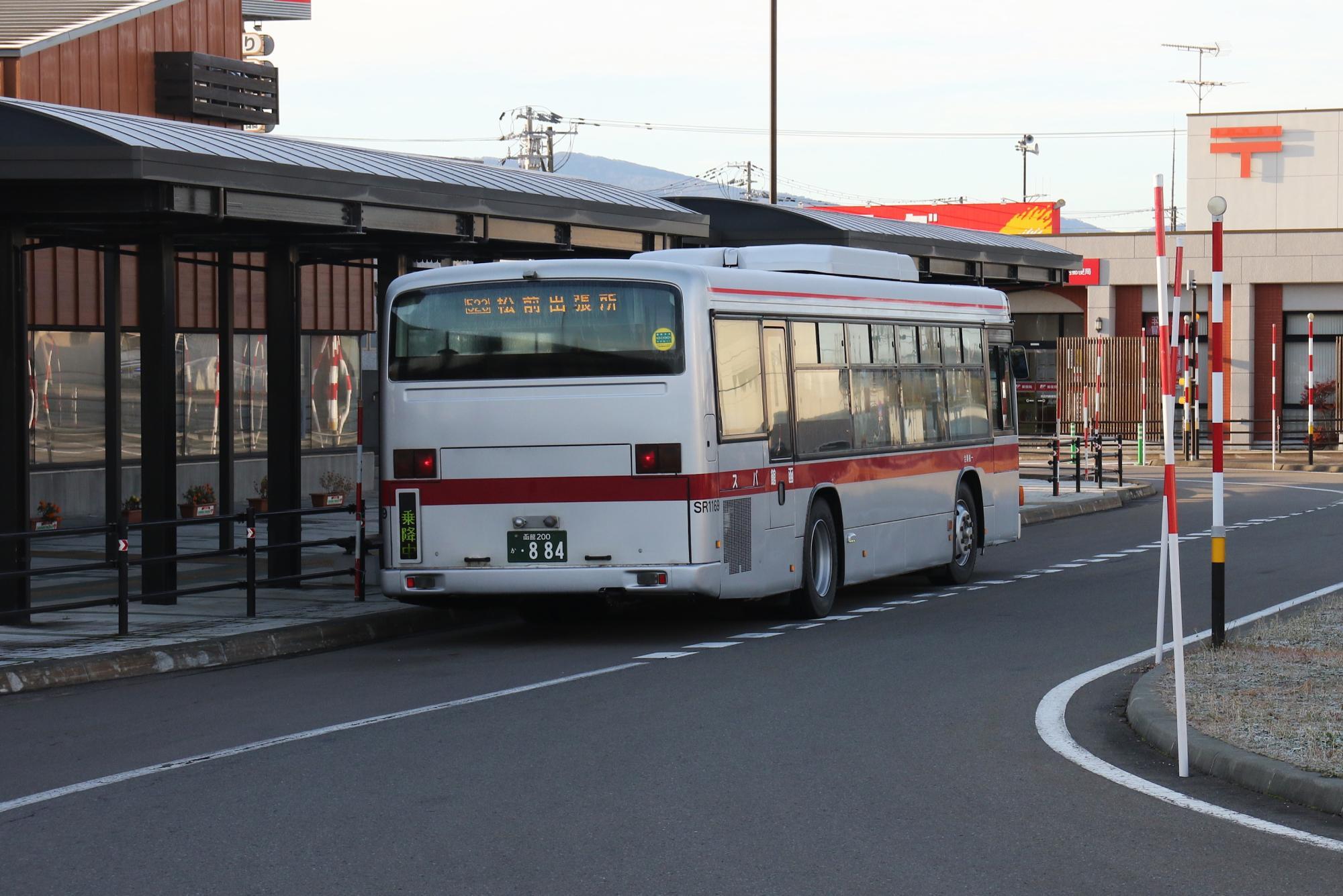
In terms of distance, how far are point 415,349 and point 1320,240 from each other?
4119 cm

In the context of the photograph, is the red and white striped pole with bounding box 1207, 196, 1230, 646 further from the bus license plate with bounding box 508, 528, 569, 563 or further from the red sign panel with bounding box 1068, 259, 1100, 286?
the red sign panel with bounding box 1068, 259, 1100, 286

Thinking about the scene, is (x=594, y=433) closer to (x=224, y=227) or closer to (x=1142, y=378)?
(x=224, y=227)

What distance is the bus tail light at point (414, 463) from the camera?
46.9 feet

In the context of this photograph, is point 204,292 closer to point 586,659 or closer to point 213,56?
point 213,56

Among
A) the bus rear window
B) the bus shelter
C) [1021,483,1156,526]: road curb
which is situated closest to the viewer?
the bus rear window

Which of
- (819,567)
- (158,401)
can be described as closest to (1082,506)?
(819,567)

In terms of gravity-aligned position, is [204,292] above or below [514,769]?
above

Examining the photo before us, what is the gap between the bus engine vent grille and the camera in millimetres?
14141

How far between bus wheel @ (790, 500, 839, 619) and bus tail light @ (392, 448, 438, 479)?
328 cm

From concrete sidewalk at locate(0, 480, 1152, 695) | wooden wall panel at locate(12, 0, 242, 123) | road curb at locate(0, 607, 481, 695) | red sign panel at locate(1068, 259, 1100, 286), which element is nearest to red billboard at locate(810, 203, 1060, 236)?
red sign panel at locate(1068, 259, 1100, 286)

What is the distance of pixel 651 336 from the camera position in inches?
549

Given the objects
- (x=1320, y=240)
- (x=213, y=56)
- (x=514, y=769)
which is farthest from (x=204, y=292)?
(x=1320, y=240)

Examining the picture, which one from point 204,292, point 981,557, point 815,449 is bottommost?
point 981,557

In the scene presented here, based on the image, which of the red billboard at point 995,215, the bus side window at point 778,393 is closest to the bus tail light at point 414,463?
the bus side window at point 778,393
